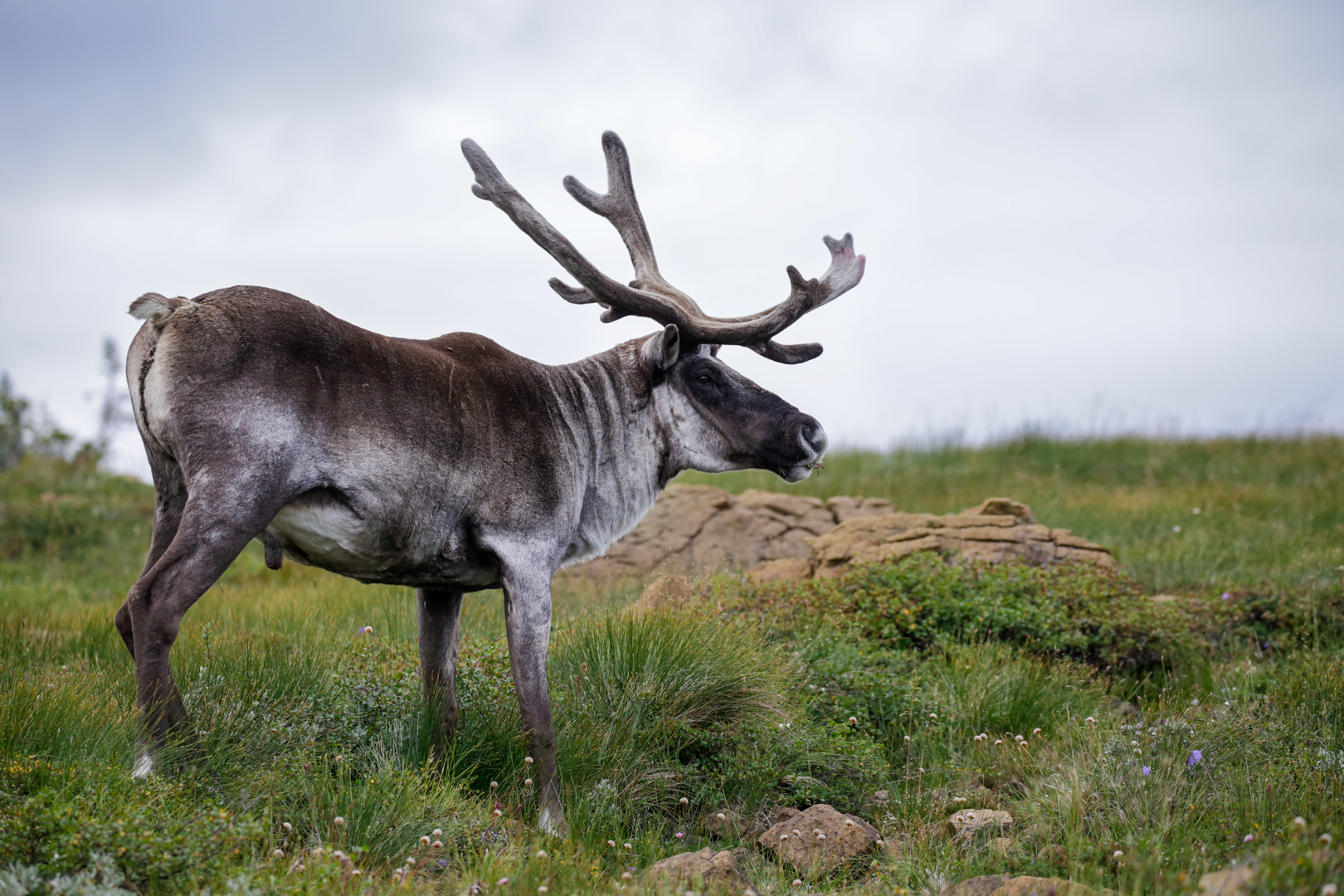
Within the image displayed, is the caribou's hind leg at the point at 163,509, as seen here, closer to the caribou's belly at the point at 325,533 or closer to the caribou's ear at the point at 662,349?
the caribou's belly at the point at 325,533

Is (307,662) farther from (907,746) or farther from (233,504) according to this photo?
(907,746)

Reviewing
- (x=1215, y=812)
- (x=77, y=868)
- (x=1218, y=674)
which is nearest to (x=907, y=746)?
(x=1215, y=812)

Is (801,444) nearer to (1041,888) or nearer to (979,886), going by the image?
(979,886)

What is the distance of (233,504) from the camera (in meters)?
3.92

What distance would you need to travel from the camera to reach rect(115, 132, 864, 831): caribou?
398 centimetres

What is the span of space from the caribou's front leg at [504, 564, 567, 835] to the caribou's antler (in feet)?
4.87

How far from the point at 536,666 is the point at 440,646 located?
2.67 ft

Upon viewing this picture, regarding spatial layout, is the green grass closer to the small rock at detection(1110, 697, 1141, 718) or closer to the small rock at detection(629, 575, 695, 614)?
the small rock at detection(1110, 697, 1141, 718)

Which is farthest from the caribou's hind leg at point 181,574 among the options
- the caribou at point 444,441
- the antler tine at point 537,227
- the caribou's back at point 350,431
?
the antler tine at point 537,227

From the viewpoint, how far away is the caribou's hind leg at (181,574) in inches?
153

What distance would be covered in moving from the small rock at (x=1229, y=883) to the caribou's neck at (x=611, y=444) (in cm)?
291

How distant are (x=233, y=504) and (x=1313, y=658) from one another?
23.1ft

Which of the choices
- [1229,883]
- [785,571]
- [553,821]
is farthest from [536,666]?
[785,571]

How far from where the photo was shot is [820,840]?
480 cm
